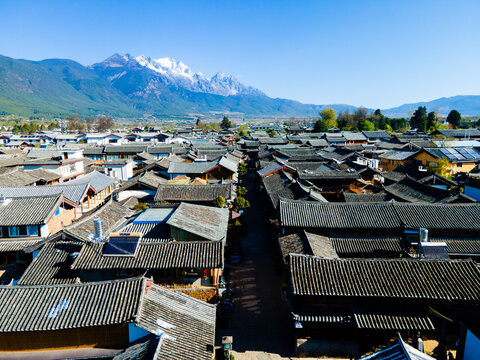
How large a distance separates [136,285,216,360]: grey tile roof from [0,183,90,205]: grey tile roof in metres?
16.3

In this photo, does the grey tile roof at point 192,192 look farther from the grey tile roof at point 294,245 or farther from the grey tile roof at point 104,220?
the grey tile roof at point 294,245

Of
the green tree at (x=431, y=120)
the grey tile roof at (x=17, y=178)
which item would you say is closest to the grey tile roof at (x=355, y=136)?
Result: the green tree at (x=431, y=120)

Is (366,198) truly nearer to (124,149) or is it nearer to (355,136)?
(124,149)

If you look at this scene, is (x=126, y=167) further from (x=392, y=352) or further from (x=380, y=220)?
(x=392, y=352)

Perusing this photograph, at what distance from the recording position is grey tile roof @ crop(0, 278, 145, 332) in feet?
37.8

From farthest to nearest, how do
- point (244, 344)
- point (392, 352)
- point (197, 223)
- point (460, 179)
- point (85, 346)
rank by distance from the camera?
point (460, 179), point (197, 223), point (244, 344), point (85, 346), point (392, 352)

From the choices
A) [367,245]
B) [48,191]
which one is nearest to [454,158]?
[367,245]

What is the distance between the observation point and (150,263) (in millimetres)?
16125

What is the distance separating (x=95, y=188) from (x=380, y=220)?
25.1 meters

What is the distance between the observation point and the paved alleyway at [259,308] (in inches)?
579

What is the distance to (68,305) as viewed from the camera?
39.8 feet

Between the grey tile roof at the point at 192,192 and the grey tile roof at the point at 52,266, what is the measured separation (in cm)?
1135

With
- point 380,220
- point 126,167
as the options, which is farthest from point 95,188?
point 380,220

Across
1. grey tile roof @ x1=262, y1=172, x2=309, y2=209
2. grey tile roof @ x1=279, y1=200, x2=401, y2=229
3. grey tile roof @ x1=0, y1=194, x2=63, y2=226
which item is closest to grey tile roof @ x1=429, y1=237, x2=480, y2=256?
grey tile roof @ x1=279, y1=200, x2=401, y2=229
